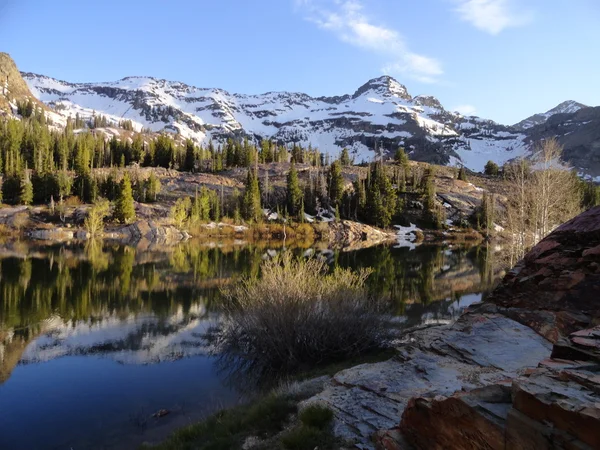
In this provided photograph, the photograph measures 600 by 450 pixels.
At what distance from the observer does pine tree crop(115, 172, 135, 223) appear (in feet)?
259

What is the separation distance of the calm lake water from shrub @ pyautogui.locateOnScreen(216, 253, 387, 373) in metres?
1.52

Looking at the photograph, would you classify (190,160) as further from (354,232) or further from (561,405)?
(561,405)

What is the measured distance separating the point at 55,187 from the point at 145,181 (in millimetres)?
18654

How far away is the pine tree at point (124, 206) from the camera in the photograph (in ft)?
259

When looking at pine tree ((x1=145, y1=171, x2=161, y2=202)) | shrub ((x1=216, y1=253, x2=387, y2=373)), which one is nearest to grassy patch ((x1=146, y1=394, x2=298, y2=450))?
shrub ((x1=216, y1=253, x2=387, y2=373))

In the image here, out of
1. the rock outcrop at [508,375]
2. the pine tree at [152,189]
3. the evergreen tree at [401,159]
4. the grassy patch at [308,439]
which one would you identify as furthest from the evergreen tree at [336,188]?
the grassy patch at [308,439]

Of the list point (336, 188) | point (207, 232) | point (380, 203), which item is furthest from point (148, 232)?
point (380, 203)

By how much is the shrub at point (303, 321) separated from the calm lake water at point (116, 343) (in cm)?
152

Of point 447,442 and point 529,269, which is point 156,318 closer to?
point 529,269

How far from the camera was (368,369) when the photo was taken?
1000 centimetres

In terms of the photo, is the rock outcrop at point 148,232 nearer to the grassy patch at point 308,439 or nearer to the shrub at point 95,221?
the shrub at point 95,221

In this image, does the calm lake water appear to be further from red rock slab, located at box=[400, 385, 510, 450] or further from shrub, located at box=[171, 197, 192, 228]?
shrub, located at box=[171, 197, 192, 228]

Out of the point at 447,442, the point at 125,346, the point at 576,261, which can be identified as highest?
the point at 576,261

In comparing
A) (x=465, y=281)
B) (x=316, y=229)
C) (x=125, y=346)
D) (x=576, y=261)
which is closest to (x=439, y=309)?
(x=465, y=281)
